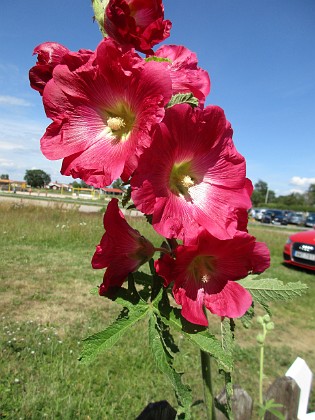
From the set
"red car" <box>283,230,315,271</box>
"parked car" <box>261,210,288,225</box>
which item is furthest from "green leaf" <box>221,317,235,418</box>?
"parked car" <box>261,210,288,225</box>

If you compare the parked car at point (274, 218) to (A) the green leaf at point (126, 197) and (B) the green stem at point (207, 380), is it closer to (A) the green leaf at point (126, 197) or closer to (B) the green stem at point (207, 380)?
(B) the green stem at point (207, 380)

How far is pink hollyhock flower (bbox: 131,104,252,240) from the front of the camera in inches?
28.5

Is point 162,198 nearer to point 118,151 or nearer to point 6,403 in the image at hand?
point 118,151

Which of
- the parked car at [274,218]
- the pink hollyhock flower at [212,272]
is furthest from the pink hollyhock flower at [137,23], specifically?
the parked car at [274,218]

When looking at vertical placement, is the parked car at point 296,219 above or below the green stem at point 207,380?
below

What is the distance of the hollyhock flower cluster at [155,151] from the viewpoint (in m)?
0.73

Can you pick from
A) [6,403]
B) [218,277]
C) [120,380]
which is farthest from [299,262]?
[218,277]

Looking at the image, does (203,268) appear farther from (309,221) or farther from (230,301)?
(309,221)

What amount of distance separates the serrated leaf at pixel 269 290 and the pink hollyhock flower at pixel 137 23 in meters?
0.67

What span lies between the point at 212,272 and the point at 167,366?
9.2 inches

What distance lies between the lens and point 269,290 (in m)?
0.97

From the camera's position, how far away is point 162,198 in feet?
2.43

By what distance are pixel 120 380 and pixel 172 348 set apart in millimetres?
3182

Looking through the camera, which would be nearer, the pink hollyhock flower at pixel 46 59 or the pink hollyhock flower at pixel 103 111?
the pink hollyhock flower at pixel 103 111
